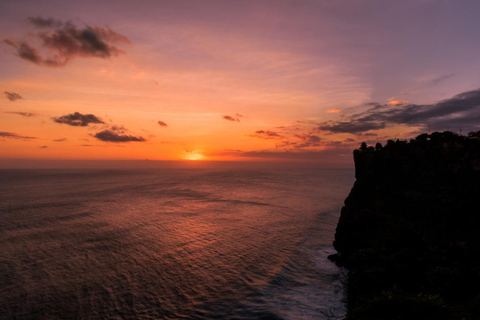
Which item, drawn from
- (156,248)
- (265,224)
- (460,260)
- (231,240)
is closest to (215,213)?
(265,224)

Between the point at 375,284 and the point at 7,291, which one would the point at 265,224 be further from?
the point at 7,291

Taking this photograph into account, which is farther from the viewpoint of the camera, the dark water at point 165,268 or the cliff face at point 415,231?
the dark water at point 165,268

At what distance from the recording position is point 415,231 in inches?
1126

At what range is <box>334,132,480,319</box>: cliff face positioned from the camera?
57.6ft

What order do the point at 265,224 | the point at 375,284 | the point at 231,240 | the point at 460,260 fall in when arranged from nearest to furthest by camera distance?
the point at 375,284, the point at 460,260, the point at 231,240, the point at 265,224

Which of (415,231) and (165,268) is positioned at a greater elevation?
(415,231)

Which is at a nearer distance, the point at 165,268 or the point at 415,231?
the point at 415,231

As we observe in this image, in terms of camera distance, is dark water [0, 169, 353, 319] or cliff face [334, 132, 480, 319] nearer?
cliff face [334, 132, 480, 319]

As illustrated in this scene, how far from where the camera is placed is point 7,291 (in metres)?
25.1

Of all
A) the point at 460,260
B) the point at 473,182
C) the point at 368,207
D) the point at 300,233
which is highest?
the point at 473,182

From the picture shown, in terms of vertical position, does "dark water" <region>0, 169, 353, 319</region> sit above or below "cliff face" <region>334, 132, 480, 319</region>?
below

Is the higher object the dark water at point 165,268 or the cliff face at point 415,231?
the cliff face at point 415,231

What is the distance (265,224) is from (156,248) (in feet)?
85.2

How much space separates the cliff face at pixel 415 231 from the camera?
17.6 metres
